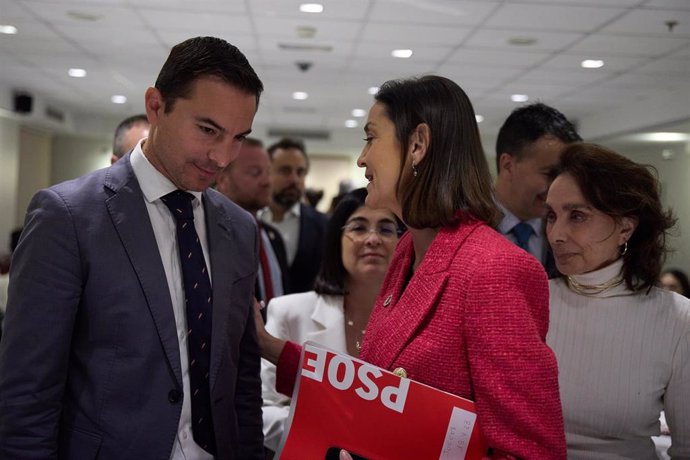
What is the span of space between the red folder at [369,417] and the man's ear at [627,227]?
3.04 ft

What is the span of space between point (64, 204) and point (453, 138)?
0.80 metres

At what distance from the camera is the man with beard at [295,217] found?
448 cm

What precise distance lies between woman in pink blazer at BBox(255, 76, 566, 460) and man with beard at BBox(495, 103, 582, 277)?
3.89 ft

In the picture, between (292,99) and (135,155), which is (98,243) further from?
(292,99)

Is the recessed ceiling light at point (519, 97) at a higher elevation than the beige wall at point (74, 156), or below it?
higher

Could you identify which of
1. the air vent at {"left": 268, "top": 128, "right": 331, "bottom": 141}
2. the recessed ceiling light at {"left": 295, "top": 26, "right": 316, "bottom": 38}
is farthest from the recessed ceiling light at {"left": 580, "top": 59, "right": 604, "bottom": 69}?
the air vent at {"left": 268, "top": 128, "right": 331, "bottom": 141}

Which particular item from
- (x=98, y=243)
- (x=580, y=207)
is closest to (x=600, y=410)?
(x=580, y=207)

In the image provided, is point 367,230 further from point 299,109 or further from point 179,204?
point 299,109

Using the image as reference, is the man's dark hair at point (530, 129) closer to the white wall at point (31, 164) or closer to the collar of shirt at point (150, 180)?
the collar of shirt at point (150, 180)

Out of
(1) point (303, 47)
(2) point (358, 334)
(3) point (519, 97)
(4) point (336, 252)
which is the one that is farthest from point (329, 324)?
(3) point (519, 97)

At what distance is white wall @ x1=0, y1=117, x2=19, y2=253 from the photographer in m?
10.6

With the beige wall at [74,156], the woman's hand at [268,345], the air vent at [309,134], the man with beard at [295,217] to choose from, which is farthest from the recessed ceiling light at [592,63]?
the beige wall at [74,156]

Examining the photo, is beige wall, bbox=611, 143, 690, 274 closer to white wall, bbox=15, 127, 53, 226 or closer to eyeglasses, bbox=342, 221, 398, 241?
eyeglasses, bbox=342, 221, 398, 241

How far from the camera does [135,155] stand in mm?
1662
